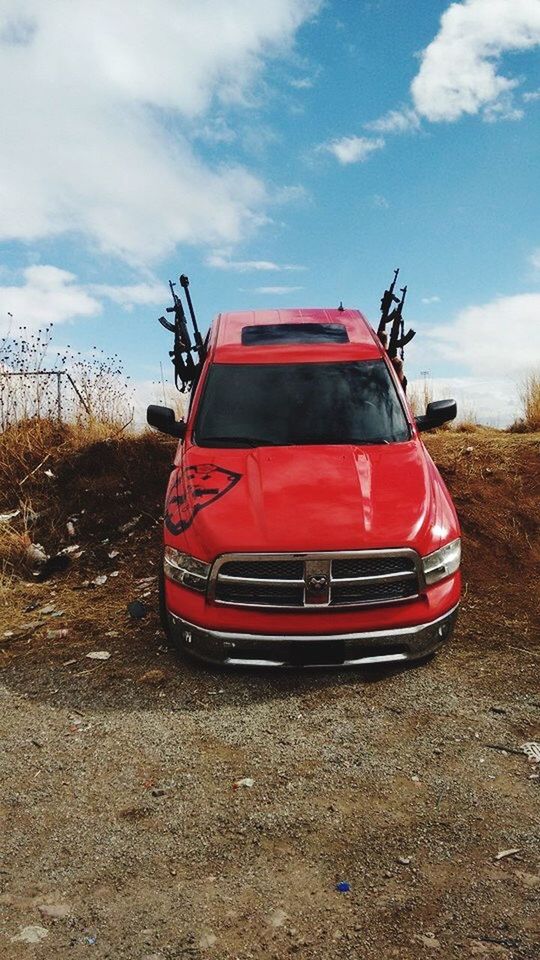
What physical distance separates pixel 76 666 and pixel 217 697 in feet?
4.39

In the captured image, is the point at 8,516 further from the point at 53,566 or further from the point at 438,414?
the point at 438,414

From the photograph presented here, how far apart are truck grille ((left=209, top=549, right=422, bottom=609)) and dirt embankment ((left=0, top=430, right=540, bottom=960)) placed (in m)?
0.68

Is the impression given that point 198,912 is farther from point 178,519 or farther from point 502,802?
point 178,519

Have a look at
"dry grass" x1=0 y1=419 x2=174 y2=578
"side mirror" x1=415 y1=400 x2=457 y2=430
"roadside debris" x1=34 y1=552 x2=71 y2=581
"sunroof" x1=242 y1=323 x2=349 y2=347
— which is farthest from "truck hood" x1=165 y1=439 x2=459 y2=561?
"dry grass" x1=0 y1=419 x2=174 y2=578

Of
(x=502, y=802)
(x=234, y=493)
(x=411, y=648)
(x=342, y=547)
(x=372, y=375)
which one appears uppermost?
(x=372, y=375)

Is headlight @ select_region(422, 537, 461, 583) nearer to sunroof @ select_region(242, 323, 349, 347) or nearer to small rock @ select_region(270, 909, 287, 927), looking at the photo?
small rock @ select_region(270, 909, 287, 927)

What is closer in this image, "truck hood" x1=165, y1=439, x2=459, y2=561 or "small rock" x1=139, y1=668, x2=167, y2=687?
"truck hood" x1=165, y1=439, x2=459, y2=561

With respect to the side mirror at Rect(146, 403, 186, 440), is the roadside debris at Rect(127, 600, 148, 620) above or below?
below

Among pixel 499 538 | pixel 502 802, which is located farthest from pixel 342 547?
pixel 499 538

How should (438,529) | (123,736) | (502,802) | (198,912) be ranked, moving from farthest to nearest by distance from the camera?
(438,529)
(123,736)
(502,802)
(198,912)

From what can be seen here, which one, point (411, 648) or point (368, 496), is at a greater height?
point (368, 496)

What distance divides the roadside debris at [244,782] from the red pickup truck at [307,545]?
774mm

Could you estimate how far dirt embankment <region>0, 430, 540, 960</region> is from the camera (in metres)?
2.59

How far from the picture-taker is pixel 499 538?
7.32 m
